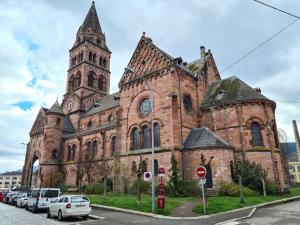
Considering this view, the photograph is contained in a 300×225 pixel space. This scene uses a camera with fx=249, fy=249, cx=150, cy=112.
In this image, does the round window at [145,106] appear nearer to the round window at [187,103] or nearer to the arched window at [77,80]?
the round window at [187,103]

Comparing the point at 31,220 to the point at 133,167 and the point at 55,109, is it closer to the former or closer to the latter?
the point at 133,167

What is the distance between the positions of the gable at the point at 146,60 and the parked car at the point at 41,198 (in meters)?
16.4

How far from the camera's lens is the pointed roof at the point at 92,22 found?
61569 mm

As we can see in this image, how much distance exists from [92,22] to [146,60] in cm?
3674

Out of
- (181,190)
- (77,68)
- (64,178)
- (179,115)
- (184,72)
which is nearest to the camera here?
(181,190)

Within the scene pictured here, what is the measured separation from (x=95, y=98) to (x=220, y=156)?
119 ft

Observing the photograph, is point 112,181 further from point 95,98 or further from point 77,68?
point 77,68

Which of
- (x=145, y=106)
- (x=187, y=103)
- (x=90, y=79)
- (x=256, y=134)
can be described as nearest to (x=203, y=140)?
(x=187, y=103)

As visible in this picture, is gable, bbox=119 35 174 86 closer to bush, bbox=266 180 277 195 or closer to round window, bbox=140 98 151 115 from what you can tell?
round window, bbox=140 98 151 115

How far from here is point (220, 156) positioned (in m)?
25.0

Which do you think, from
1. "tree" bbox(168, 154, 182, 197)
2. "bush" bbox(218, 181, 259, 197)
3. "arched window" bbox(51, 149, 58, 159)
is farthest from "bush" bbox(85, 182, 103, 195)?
"arched window" bbox(51, 149, 58, 159)

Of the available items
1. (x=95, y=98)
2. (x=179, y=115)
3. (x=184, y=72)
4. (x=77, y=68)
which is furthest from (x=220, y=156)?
(x=77, y=68)

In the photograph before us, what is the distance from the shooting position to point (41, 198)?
19.8 m

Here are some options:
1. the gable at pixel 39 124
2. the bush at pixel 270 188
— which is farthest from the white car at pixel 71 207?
the gable at pixel 39 124
